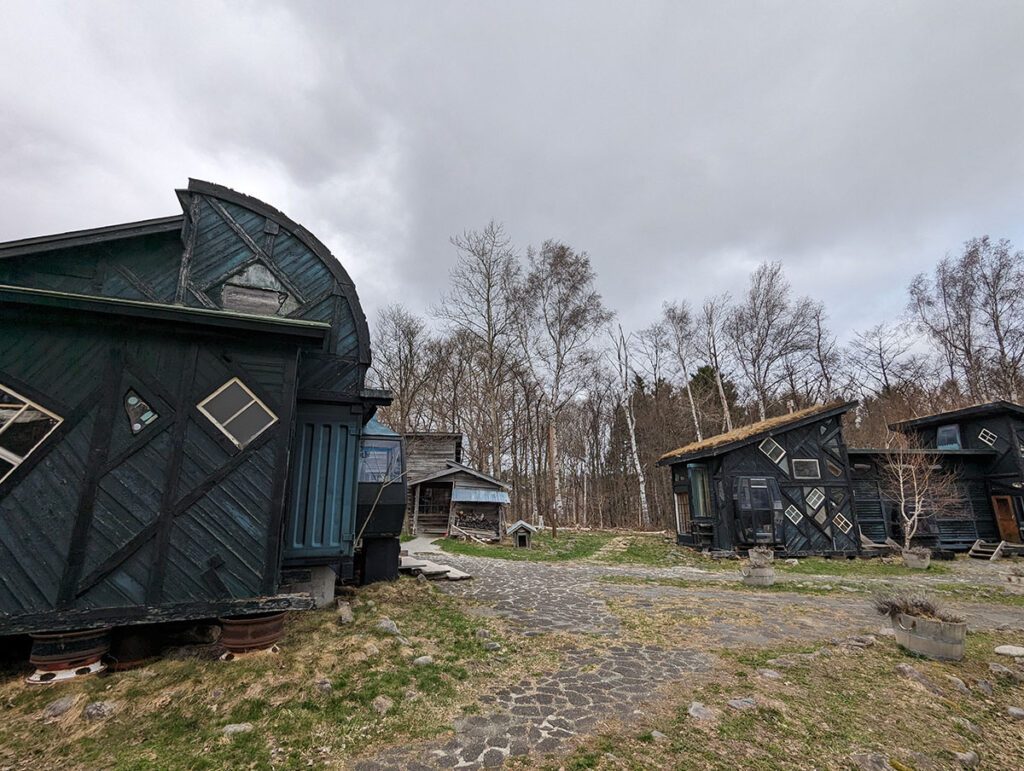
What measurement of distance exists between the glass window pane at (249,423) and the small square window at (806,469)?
17.7m

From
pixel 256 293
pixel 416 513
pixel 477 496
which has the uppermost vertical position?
pixel 256 293

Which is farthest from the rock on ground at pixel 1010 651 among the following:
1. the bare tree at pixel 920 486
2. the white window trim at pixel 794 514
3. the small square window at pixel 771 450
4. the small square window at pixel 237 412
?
the bare tree at pixel 920 486

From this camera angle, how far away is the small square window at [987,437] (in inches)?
696

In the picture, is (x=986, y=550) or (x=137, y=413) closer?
(x=137, y=413)

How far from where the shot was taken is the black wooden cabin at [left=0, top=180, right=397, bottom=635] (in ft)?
13.7

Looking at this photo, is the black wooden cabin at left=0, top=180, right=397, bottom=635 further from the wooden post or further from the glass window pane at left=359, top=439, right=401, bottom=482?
the wooden post

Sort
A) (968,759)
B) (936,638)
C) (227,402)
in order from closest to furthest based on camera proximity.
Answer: (968,759)
(227,402)
(936,638)

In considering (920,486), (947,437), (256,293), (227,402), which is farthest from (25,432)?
(947,437)

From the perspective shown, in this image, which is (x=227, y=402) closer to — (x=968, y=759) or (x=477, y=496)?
(x=968, y=759)

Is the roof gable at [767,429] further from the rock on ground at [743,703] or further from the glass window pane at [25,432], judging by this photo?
the glass window pane at [25,432]

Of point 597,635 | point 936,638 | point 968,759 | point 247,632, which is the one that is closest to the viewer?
point 968,759

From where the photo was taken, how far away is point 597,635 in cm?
609

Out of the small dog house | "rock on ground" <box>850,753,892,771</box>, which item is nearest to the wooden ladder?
the small dog house

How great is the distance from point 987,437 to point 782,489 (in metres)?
9.87
